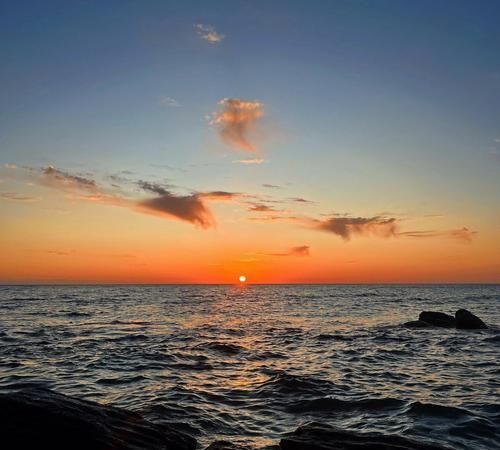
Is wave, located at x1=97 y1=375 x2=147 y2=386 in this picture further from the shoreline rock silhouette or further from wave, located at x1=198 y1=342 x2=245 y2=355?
the shoreline rock silhouette

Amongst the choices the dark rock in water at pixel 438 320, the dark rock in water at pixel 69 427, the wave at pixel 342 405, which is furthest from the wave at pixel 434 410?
the dark rock in water at pixel 438 320

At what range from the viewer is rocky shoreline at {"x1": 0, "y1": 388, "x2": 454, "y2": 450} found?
9578 millimetres

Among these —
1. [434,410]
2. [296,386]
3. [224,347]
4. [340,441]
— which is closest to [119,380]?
[296,386]

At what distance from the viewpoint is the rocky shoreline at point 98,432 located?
9578 millimetres

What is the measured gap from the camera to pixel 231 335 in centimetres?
3853

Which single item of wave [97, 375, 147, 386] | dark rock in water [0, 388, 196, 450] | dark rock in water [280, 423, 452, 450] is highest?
dark rock in water [0, 388, 196, 450]

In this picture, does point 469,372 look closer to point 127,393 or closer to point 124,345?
point 127,393

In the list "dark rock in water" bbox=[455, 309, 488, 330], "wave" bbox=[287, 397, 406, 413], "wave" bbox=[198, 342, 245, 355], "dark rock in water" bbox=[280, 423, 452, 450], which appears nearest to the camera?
"dark rock in water" bbox=[280, 423, 452, 450]

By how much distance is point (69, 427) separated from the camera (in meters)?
9.89

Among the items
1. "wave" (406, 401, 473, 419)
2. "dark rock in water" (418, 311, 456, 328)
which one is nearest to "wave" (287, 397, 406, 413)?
"wave" (406, 401, 473, 419)

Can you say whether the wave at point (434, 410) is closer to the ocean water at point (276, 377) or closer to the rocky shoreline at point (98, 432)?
the ocean water at point (276, 377)

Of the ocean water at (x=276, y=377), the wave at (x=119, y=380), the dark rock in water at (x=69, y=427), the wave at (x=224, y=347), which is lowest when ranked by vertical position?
the wave at (x=224, y=347)

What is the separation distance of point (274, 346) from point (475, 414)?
1719cm

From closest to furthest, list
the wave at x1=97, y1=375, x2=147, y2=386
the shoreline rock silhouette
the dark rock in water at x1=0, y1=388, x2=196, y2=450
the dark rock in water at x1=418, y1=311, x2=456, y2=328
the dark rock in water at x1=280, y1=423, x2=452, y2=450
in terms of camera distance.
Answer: the dark rock in water at x1=0, y1=388, x2=196, y2=450
the dark rock in water at x1=280, y1=423, x2=452, y2=450
the wave at x1=97, y1=375, x2=147, y2=386
the shoreline rock silhouette
the dark rock in water at x1=418, y1=311, x2=456, y2=328
